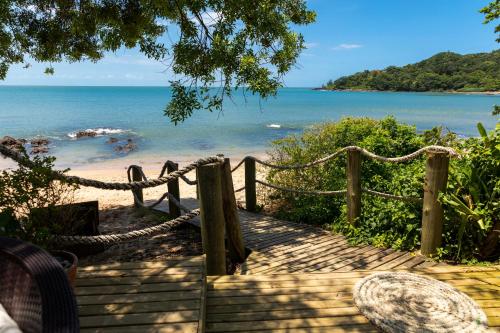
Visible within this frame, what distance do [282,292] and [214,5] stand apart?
506 cm

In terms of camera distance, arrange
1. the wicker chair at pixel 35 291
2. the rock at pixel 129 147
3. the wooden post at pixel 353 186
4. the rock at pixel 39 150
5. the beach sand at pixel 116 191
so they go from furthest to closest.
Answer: the rock at pixel 129 147, the rock at pixel 39 150, the beach sand at pixel 116 191, the wooden post at pixel 353 186, the wicker chair at pixel 35 291

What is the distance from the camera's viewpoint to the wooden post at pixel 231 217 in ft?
14.8

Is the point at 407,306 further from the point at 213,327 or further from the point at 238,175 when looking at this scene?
the point at 238,175

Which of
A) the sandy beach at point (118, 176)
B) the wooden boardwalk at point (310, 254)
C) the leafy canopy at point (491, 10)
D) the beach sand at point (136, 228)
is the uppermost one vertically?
the leafy canopy at point (491, 10)

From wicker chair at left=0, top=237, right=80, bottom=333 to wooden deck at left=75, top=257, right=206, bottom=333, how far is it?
81 centimetres

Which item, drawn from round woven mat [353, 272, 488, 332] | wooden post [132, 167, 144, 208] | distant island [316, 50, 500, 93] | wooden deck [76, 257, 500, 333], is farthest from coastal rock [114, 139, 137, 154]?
distant island [316, 50, 500, 93]

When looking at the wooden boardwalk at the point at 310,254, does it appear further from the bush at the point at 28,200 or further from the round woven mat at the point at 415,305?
the bush at the point at 28,200

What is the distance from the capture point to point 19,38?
772 centimetres

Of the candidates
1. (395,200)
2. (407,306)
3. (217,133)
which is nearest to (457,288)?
(407,306)

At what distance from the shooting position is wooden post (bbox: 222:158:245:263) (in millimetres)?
4512

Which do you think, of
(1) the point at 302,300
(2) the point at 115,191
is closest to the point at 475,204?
(1) the point at 302,300

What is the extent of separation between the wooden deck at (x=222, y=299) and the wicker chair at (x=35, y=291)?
2.65 ft

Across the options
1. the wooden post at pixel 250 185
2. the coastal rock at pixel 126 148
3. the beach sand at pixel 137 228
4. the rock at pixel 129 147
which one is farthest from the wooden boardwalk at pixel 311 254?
the rock at pixel 129 147

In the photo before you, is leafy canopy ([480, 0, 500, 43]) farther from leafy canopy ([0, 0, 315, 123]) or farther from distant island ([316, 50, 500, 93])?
distant island ([316, 50, 500, 93])
